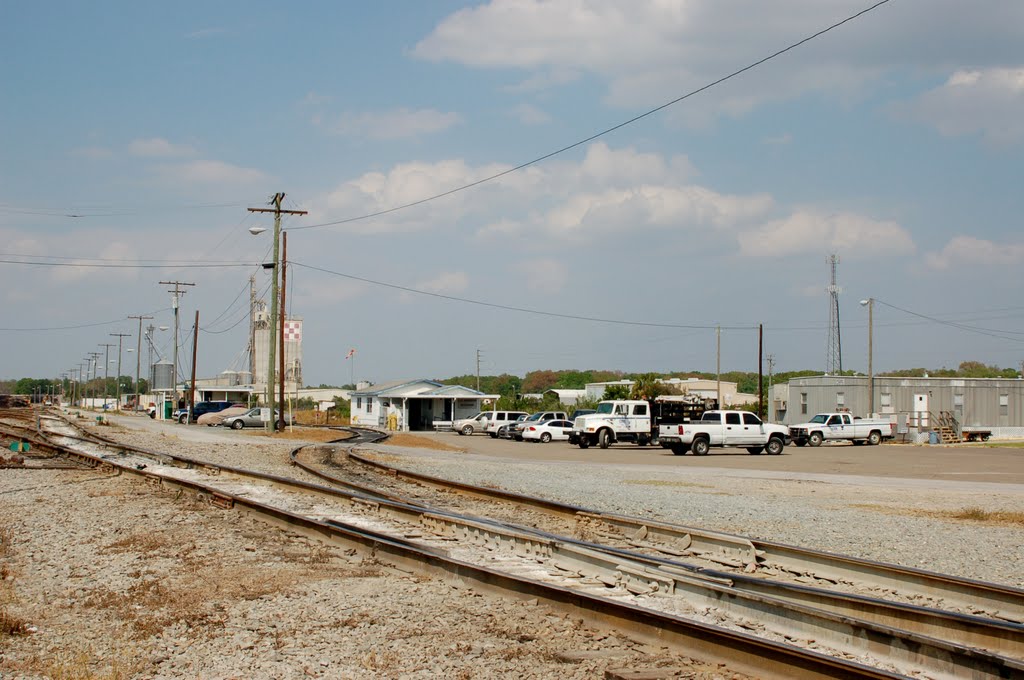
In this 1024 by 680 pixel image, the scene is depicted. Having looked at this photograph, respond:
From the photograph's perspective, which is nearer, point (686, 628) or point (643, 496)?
point (686, 628)

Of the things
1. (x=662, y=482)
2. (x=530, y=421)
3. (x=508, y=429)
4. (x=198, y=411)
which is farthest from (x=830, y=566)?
(x=198, y=411)

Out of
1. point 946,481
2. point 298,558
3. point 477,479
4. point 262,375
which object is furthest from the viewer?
point 262,375

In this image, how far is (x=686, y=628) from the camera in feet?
21.5

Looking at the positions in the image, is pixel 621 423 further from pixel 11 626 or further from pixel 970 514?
pixel 11 626

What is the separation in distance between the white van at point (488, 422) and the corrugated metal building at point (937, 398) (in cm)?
2368

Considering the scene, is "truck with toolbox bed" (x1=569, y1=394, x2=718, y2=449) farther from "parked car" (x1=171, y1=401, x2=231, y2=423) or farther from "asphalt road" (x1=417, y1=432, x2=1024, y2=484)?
"parked car" (x1=171, y1=401, x2=231, y2=423)

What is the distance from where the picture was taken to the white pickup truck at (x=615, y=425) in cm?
4203

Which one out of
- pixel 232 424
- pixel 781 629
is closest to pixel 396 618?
pixel 781 629

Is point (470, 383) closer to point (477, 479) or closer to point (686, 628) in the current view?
point (477, 479)

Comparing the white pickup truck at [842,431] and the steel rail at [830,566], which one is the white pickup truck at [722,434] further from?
the steel rail at [830,566]

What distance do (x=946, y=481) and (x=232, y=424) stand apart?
42588mm

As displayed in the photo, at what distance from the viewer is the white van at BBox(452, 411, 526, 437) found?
180 feet

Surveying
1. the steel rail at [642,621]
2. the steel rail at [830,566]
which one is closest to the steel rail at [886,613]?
the steel rail at [830,566]

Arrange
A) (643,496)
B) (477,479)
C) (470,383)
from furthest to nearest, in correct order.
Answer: (470,383), (477,479), (643,496)
